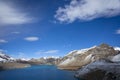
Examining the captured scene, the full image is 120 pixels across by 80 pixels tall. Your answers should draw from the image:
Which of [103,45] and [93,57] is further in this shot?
[103,45]

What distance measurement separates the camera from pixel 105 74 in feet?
197

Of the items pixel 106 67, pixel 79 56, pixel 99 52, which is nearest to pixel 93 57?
pixel 99 52

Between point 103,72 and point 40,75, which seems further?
point 40,75

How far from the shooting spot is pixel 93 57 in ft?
567

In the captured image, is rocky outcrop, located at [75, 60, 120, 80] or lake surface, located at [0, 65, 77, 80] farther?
lake surface, located at [0, 65, 77, 80]

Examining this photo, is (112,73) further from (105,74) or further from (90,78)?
(90,78)

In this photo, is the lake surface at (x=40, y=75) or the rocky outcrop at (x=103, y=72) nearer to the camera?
the rocky outcrop at (x=103, y=72)

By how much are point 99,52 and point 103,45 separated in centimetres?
1921

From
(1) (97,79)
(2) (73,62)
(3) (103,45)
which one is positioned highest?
(3) (103,45)

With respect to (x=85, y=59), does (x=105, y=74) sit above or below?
below

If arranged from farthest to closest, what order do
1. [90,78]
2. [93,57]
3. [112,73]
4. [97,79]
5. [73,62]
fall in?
[73,62] < [93,57] < [90,78] < [97,79] < [112,73]

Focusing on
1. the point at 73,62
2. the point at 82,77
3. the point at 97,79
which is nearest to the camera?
the point at 97,79

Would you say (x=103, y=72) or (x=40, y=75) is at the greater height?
(x=40, y=75)

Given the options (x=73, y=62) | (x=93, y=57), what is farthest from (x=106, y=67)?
(x=73, y=62)
